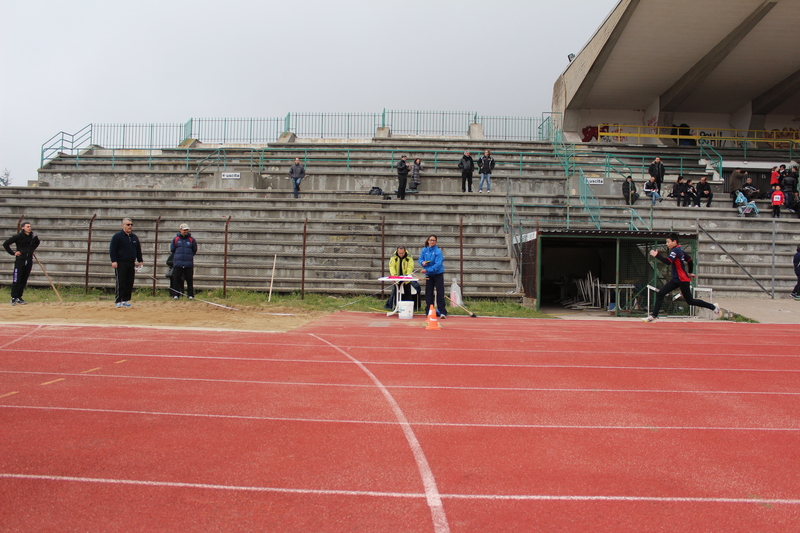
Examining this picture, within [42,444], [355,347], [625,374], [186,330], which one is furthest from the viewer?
[186,330]

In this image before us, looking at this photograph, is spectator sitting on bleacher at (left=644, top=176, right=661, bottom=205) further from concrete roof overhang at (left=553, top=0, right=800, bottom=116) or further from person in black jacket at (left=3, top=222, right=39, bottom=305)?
person in black jacket at (left=3, top=222, right=39, bottom=305)

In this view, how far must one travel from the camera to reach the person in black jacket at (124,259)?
12.2m

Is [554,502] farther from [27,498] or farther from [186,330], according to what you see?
[186,330]

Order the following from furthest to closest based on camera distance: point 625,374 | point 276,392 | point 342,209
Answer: point 342,209, point 625,374, point 276,392

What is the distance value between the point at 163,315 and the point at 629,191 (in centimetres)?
1558

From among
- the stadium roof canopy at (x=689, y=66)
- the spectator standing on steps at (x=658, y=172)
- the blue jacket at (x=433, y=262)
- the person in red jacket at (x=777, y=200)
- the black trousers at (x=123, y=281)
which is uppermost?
the stadium roof canopy at (x=689, y=66)

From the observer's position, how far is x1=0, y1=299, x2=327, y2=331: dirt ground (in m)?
10.1

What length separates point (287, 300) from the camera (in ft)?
49.6

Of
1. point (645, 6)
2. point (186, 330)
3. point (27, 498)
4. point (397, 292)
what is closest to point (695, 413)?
point (27, 498)

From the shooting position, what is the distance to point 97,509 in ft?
10.1

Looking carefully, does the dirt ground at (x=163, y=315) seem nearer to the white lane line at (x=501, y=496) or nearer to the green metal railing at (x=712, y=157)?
the white lane line at (x=501, y=496)

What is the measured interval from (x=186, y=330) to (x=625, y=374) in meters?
6.79

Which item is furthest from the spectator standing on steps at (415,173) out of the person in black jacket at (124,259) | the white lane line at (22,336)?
the white lane line at (22,336)

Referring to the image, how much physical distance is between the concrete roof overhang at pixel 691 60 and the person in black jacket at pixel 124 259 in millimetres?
22655
